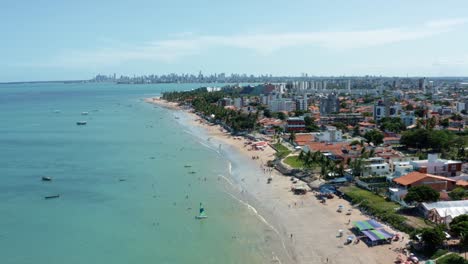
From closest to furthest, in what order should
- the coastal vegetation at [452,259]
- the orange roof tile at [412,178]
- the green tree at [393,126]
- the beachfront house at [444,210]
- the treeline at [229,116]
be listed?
1. the coastal vegetation at [452,259]
2. the beachfront house at [444,210]
3. the orange roof tile at [412,178]
4. the green tree at [393,126]
5. the treeline at [229,116]

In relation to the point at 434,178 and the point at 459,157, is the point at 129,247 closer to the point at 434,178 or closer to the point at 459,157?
the point at 434,178

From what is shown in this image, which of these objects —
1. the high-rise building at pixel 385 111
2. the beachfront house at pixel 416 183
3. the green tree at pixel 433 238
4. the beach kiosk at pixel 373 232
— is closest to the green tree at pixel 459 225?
the green tree at pixel 433 238

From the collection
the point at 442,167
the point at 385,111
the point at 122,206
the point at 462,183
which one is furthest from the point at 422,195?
the point at 385,111

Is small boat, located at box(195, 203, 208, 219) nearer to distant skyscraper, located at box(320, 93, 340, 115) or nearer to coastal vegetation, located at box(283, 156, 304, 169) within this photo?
coastal vegetation, located at box(283, 156, 304, 169)

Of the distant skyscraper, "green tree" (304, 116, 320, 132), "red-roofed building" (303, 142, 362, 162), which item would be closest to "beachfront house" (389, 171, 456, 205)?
"red-roofed building" (303, 142, 362, 162)

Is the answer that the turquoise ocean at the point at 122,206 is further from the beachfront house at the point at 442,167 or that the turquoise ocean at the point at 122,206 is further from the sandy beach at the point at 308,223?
the beachfront house at the point at 442,167
